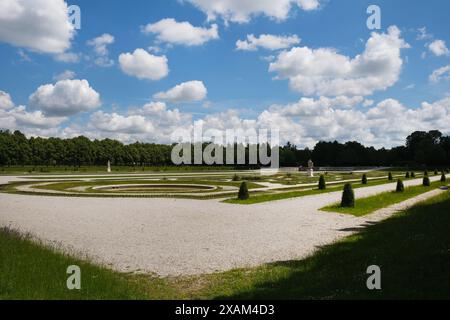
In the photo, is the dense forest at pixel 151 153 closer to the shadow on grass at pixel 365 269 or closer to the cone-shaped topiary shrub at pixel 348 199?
the cone-shaped topiary shrub at pixel 348 199

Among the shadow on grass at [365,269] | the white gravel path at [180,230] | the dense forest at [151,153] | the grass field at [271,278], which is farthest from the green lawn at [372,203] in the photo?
the dense forest at [151,153]

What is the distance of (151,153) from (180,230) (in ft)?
313

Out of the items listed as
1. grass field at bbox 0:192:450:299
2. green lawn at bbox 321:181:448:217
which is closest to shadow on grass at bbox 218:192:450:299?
grass field at bbox 0:192:450:299

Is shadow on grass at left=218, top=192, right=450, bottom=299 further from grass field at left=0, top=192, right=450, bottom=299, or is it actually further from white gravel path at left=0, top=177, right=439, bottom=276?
white gravel path at left=0, top=177, right=439, bottom=276

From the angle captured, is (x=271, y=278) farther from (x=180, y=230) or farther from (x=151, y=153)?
(x=151, y=153)

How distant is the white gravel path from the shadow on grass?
3.36 ft

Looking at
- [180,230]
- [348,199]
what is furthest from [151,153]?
[180,230]

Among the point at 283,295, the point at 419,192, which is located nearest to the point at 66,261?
the point at 283,295

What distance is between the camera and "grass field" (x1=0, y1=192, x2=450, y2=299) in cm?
672

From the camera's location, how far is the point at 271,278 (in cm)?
798

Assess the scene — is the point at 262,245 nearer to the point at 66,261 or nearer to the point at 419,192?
the point at 66,261

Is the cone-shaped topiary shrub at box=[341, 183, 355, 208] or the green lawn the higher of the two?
the cone-shaped topiary shrub at box=[341, 183, 355, 208]
